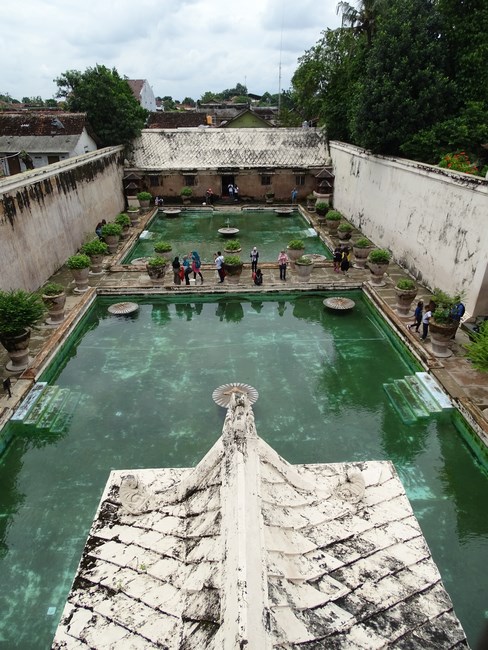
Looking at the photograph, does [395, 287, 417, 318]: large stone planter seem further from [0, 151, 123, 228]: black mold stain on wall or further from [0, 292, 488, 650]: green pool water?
[0, 151, 123, 228]: black mold stain on wall

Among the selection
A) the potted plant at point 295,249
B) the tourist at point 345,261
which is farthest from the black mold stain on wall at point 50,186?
the tourist at point 345,261

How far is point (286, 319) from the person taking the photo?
516 inches

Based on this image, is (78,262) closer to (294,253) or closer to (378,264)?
(294,253)

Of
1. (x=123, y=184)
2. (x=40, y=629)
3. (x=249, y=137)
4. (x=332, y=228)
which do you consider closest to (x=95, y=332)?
(x=40, y=629)

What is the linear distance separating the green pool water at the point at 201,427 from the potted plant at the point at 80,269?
118 centimetres

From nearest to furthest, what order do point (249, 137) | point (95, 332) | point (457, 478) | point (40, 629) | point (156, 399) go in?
point (40, 629) < point (457, 478) < point (156, 399) < point (95, 332) < point (249, 137)

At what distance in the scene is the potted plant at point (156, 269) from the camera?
14.5m

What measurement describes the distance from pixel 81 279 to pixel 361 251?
962 centimetres

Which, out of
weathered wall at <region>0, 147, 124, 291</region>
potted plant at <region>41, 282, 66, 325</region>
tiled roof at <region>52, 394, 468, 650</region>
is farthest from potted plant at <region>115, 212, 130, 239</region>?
tiled roof at <region>52, 394, 468, 650</region>

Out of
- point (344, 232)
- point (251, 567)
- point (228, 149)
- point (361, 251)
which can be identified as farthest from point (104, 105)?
point (251, 567)

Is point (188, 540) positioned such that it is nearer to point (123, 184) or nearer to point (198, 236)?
point (198, 236)

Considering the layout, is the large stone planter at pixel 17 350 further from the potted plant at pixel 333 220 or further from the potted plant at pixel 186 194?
the potted plant at pixel 186 194

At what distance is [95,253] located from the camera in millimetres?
15258

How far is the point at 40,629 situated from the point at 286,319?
9.45 m
